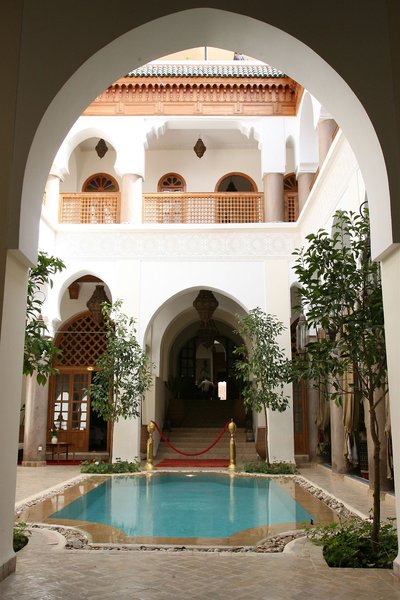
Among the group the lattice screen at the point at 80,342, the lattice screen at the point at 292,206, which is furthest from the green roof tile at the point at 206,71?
the lattice screen at the point at 80,342

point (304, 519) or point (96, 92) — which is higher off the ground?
point (96, 92)

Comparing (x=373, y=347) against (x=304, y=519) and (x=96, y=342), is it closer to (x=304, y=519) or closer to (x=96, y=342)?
(x=304, y=519)

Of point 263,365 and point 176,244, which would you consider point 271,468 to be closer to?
point 263,365

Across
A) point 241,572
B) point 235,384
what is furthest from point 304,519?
point 235,384

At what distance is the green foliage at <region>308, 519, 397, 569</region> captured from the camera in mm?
4438

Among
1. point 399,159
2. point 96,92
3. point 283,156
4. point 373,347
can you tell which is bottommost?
point 373,347

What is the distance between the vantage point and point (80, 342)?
55.1ft

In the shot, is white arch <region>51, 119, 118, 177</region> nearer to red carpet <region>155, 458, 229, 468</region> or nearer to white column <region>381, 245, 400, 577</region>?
red carpet <region>155, 458, 229, 468</region>

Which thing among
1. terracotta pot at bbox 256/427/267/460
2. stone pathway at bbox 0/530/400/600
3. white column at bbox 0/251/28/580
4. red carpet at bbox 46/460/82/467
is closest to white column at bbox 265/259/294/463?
terracotta pot at bbox 256/427/267/460

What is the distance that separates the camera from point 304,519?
693 cm

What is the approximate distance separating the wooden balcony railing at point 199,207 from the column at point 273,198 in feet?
1.04

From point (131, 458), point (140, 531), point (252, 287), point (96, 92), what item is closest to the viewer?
point (96, 92)

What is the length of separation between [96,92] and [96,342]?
39.0 feet

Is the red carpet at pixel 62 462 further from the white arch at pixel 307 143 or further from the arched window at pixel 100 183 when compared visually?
Result: the white arch at pixel 307 143
